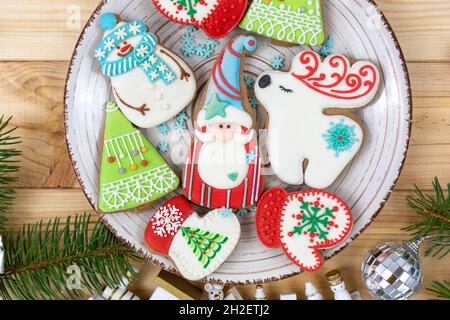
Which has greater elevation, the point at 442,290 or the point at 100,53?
the point at 100,53

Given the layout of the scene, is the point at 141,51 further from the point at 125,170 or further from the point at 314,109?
the point at 314,109

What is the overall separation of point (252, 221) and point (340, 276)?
0.70 ft

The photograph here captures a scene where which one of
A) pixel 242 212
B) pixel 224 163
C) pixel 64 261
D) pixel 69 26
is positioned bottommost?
pixel 64 261

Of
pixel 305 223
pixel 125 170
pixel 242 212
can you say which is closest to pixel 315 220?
pixel 305 223

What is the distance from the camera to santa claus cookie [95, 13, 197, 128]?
0.91 metres

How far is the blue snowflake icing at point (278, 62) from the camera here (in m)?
0.95

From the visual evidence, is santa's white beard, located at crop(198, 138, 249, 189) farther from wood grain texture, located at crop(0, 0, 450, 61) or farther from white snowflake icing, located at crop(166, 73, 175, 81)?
wood grain texture, located at crop(0, 0, 450, 61)

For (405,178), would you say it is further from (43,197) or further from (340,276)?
(43,197)

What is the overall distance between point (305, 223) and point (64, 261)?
46cm

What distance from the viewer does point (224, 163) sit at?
924 millimetres

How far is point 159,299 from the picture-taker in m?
1.01

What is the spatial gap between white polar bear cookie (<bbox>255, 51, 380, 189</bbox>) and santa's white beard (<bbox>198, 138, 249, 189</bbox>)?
0.06 m

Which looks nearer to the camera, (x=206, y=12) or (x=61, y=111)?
(x=206, y=12)

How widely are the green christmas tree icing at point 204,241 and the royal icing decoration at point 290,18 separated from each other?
0.41 metres
